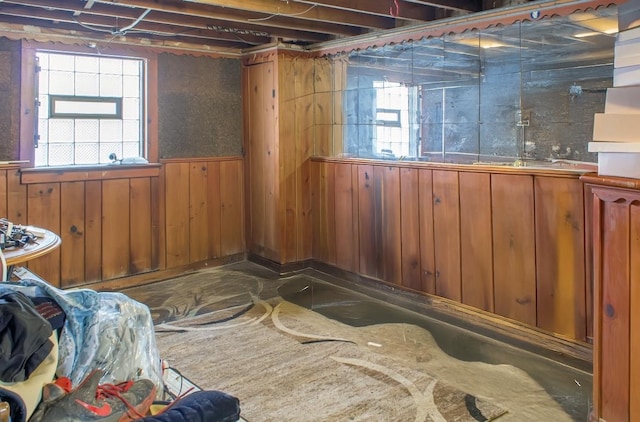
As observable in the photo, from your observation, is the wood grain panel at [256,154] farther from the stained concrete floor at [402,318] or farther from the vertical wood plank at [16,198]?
the vertical wood plank at [16,198]

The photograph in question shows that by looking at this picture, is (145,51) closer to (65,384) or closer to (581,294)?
(65,384)

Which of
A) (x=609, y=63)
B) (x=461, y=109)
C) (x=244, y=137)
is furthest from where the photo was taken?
(x=244, y=137)

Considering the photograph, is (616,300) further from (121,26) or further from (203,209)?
(121,26)

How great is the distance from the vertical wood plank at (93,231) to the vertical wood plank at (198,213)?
0.82m

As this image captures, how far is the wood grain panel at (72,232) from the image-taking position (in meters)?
4.03

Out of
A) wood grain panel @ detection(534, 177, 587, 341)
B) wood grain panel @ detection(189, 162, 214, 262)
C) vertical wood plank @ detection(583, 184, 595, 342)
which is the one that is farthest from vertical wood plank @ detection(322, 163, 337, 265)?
vertical wood plank @ detection(583, 184, 595, 342)

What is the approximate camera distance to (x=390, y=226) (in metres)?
3.97

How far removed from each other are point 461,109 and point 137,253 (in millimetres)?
2957

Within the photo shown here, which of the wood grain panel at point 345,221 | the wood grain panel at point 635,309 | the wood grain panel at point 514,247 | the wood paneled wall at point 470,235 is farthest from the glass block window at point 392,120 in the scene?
the wood grain panel at point 635,309

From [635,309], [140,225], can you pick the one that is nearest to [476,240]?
[635,309]

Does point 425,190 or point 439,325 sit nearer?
point 439,325

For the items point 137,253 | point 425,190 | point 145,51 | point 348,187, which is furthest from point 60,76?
point 425,190

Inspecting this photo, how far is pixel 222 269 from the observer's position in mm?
4871

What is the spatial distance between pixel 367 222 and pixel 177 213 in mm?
1781
